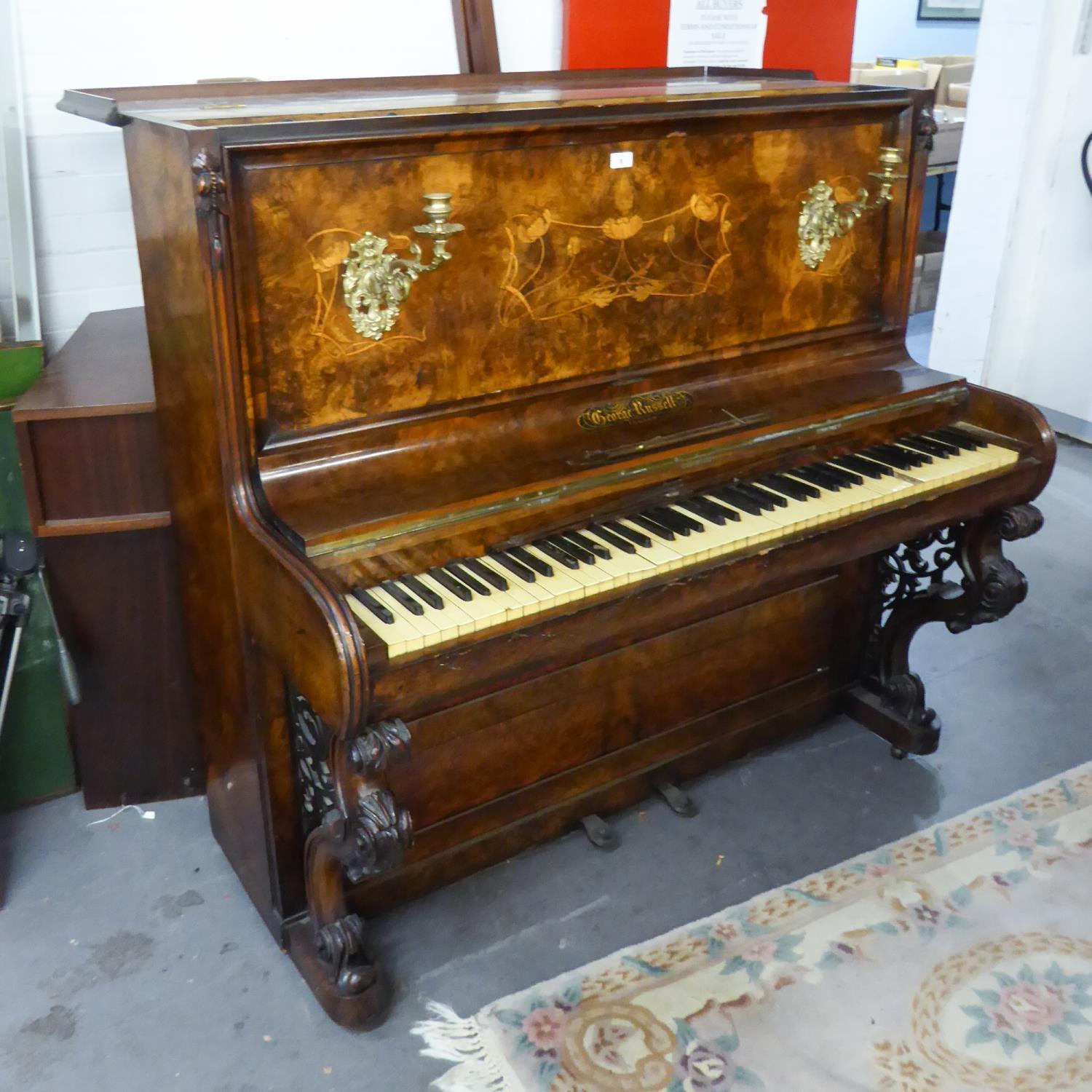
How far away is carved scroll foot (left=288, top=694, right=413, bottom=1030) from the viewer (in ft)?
5.58

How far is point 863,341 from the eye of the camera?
Answer: 8.09ft

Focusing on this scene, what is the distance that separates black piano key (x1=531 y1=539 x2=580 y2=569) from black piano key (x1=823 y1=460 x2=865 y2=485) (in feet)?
2.04

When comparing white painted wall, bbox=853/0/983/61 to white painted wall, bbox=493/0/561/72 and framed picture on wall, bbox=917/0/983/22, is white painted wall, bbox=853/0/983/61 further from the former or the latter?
white painted wall, bbox=493/0/561/72

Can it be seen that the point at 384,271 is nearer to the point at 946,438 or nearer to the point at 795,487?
the point at 795,487

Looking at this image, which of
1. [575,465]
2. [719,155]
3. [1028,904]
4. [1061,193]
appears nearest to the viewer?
[575,465]

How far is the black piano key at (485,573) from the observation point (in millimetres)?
1746

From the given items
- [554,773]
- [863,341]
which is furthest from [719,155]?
[554,773]

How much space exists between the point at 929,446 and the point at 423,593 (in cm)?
119

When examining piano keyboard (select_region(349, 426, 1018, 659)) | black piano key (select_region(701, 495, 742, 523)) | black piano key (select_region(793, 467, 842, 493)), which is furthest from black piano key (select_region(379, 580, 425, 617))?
black piano key (select_region(793, 467, 842, 493))

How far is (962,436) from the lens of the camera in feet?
7.87

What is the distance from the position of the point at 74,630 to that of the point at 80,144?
3.37ft

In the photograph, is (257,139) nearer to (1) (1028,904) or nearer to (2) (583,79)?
(2) (583,79)

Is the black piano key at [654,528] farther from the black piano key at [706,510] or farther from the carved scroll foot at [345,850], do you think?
the carved scroll foot at [345,850]

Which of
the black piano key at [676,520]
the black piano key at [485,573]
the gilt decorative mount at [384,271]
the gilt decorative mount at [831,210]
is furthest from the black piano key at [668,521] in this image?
the gilt decorative mount at [831,210]
